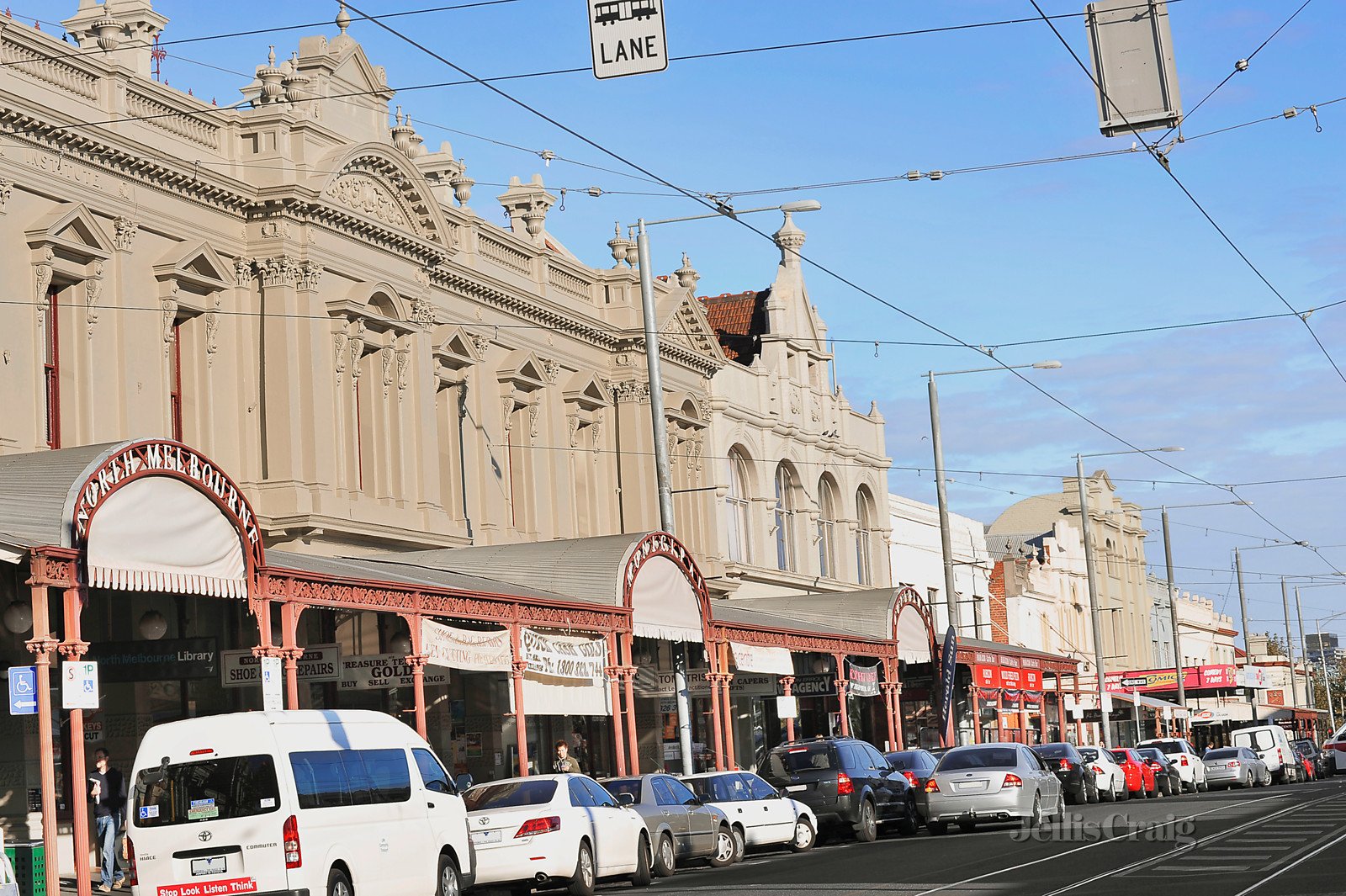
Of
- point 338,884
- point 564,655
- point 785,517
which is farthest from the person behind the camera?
point 785,517

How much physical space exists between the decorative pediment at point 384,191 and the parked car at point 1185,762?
2285cm

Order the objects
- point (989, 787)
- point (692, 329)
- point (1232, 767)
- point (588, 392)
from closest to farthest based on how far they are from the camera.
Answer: point (989, 787) → point (588, 392) → point (692, 329) → point (1232, 767)

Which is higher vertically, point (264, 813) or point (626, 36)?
point (626, 36)

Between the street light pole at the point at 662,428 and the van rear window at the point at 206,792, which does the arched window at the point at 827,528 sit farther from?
the van rear window at the point at 206,792

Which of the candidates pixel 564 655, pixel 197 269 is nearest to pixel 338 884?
pixel 564 655

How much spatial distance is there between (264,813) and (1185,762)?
35.3m

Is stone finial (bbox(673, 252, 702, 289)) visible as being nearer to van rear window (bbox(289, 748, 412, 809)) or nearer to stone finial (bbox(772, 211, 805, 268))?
stone finial (bbox(772, 211, 805, 268))

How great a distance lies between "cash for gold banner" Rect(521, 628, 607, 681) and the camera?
2823 cm

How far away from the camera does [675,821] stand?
78.8ft

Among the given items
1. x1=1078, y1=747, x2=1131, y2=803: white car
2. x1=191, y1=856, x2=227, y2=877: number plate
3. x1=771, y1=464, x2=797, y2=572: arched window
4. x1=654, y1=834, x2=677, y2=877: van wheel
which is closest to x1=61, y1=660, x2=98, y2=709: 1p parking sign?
x1=191, y1=856, x2=227, y2=877: number plate

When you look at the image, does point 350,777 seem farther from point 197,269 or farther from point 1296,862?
point 197,269

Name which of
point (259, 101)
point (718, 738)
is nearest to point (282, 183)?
point (259, 101)

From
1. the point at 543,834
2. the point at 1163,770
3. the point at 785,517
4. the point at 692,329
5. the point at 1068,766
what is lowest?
the point at 1163,770

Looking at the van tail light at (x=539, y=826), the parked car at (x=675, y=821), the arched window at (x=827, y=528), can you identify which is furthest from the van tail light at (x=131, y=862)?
the arched window at (x=827, y=528)
